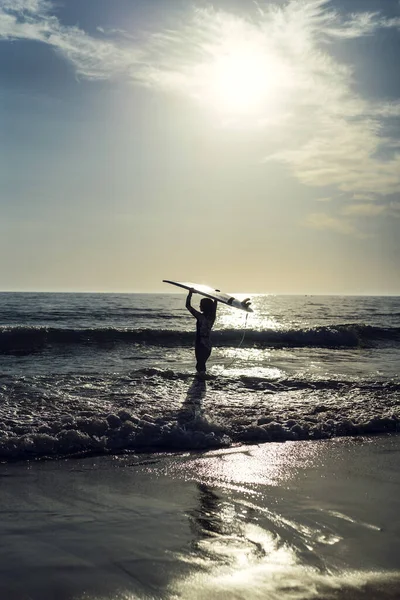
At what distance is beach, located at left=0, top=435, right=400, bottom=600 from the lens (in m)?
3.13

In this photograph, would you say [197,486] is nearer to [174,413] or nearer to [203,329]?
[174,413]

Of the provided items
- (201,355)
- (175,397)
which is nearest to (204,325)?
(201,355)

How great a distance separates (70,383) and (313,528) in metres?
7.82

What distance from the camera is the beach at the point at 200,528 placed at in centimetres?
313

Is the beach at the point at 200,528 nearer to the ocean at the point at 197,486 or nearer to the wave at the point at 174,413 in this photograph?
the ocean at the point at 197,486

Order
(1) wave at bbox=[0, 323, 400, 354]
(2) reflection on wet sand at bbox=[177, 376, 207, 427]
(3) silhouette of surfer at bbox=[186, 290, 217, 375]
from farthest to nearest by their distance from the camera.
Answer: (1) wave at bbox=[0, 323, 400, 354], (3) silhouette of surfer at bbox=[186, 290, 217, 375], (2) reflection on wet sand at bbox=[177, 376, 207, 427]

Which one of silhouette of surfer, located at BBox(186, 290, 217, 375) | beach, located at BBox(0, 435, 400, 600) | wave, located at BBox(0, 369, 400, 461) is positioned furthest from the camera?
silhouette of surfer, located at BBox(186, 290, 217, 375)

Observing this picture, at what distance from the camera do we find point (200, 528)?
13.1 feet

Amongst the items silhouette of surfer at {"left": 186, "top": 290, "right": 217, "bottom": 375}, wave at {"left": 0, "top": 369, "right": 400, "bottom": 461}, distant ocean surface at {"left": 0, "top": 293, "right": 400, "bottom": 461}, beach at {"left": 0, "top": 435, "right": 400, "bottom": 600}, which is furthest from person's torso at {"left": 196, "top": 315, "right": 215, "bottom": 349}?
beach at {"left": 0, "top": 435, "right": 400, "bottom": 600}

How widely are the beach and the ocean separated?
13mm

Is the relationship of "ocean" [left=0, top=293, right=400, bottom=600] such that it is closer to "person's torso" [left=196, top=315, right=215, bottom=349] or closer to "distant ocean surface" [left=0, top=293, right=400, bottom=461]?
"distant ocean surface" [left=0, top=293, right=400, bottom=461]

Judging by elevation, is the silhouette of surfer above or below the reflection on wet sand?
above

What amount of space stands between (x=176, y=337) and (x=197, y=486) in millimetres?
18768

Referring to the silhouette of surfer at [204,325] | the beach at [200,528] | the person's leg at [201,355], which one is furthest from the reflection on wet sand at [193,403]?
the beach at [200,528]
